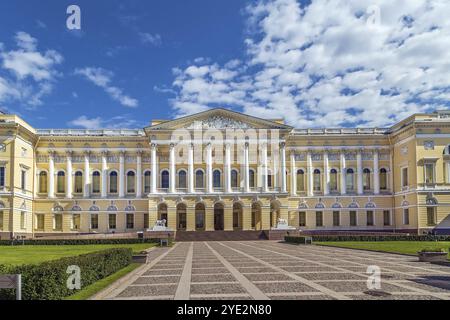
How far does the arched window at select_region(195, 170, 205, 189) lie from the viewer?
6291cm

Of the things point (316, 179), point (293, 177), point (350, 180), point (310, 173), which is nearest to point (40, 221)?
point (293, 177)

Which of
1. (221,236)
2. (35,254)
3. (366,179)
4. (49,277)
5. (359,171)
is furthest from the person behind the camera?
(366,179)

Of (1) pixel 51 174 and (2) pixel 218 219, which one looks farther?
(2) pixel 218 219

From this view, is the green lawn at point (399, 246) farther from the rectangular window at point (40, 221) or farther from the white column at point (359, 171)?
the rectangular window at point (40, 221)

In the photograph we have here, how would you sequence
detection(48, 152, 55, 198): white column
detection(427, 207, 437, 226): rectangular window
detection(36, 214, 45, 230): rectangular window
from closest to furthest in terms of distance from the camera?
detection(427, 207, 437, 226): rectangular window < detection(36, 214, 45, 230): rectangular window < detection(48, 152, 55, 198): white column

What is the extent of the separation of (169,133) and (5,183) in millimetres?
19434

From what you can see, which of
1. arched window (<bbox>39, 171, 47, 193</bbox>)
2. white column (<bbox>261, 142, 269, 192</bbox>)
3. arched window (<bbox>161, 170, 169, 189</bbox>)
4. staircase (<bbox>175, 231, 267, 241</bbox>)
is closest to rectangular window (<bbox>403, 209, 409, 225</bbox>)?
white column (<bbox>261, 142, 269, 192</bbox>)

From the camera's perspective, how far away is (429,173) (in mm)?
56688

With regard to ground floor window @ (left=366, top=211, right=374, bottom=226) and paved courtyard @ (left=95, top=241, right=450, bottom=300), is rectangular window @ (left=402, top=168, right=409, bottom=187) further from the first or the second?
A: paved courtyard @ (left=95, top=241, right=450, bottom=300)

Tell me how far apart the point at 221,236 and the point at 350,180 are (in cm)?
2031

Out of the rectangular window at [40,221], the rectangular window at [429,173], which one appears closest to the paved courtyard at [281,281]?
the rectangular window at [429,173]

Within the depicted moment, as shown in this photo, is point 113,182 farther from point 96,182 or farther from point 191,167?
point 191,167

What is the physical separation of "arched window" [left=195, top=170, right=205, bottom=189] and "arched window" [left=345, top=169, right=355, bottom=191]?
18.7m
